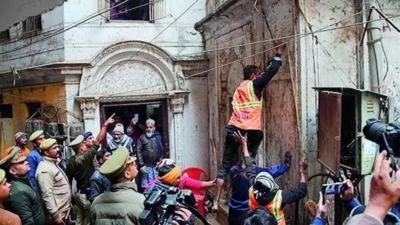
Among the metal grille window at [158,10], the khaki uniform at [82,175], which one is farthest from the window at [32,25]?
the khaki uniform at [82,175]

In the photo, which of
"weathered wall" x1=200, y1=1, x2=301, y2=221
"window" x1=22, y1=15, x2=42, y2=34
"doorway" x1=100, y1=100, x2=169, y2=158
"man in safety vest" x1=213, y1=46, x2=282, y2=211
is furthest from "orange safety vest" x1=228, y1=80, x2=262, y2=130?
"window" x1=22, y1=15, x2=42, y2=34

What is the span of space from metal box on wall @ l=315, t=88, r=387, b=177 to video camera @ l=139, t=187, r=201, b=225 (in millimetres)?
1862

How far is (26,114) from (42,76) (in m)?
1.49

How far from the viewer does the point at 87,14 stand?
378 inches

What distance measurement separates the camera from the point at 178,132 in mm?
10414

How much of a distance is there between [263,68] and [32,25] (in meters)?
6.37

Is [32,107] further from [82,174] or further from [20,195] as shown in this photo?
[20,195]

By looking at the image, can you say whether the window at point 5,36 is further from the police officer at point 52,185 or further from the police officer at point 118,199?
the police officer at point 118,199

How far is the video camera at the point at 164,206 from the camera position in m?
2.94

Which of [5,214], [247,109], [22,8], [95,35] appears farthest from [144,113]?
[22,8]

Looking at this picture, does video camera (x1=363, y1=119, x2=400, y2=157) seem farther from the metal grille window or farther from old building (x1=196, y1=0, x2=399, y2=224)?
the metal grille window

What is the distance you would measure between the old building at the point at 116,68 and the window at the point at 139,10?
0.07 feet

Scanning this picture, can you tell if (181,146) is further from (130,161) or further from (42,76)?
(130,161)

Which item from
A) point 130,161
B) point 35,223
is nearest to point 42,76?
point 35,223
